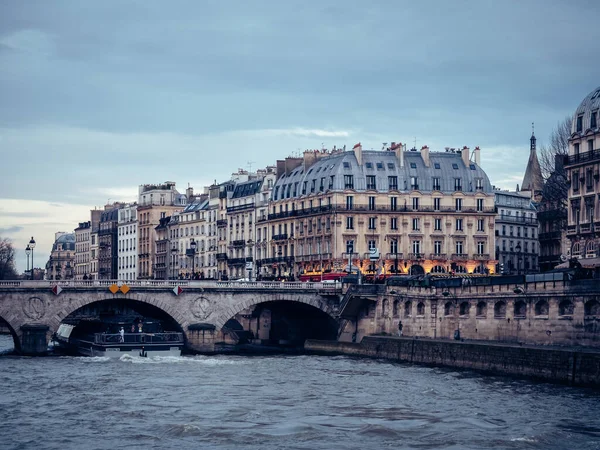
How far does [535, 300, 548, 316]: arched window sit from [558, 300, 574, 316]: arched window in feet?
5.60

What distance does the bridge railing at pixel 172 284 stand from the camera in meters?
95.7

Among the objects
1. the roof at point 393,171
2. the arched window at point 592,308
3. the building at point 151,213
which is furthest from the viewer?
the building at point 151,213

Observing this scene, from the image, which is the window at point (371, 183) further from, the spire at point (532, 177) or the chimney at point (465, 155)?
the spire at point (532, 177)

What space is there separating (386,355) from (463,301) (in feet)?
24.3

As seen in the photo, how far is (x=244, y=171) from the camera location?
157 metres

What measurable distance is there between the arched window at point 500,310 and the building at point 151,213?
95.3 m

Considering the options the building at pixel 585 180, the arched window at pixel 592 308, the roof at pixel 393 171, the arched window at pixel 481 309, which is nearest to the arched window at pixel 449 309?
the arched window at pixel 481 309

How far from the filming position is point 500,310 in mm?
81812

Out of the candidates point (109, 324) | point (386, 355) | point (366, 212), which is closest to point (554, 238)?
point (366, 212)

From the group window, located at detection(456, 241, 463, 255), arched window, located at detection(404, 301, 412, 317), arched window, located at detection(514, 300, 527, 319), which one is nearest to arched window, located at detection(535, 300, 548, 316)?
arched window, located at detection(514, 300, 527, 319)

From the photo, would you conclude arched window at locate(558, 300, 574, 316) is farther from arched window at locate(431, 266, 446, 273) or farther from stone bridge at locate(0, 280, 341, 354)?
arched window at locate(431, 266, 446, 273)

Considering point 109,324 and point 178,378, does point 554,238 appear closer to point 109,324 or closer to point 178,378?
point 109,324

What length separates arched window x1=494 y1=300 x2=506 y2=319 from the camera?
267ft

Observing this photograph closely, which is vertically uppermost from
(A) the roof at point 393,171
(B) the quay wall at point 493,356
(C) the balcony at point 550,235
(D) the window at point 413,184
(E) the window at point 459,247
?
(A) the roof at point 393,171
